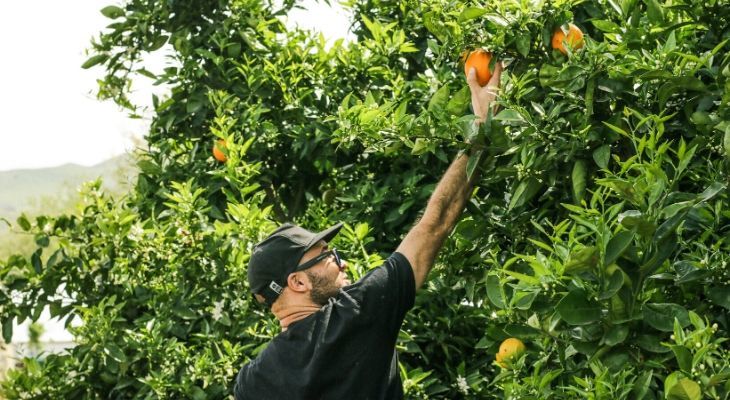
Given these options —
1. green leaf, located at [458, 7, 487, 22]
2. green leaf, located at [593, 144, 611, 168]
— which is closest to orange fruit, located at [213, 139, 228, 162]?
green leaf, located at [458, 7, 487, 22]

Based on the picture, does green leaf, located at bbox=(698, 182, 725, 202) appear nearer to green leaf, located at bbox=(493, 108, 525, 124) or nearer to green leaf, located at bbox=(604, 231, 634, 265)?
green leaf, located at bbox=(604, 231, 634, 265)

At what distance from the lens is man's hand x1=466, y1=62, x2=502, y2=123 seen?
2918 mm

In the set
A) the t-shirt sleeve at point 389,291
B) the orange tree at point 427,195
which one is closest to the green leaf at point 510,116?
the orange tree at point 427,195

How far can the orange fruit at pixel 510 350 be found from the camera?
2.76 metres

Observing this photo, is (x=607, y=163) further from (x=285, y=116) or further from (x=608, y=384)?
(x=285, y=116)

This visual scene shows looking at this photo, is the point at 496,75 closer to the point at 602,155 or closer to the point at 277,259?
the point at 602,155

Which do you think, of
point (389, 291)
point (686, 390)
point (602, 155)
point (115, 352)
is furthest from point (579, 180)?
point (115, 352)

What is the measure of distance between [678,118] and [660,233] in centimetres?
64

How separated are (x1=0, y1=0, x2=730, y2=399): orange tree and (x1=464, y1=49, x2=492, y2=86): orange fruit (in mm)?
31

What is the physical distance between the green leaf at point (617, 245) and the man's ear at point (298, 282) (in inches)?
46.0

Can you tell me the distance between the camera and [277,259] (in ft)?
10.3

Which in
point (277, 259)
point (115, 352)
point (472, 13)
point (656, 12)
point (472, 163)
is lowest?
point (115, 352)

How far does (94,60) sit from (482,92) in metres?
2.95

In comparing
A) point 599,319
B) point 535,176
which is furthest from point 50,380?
point 599,319
